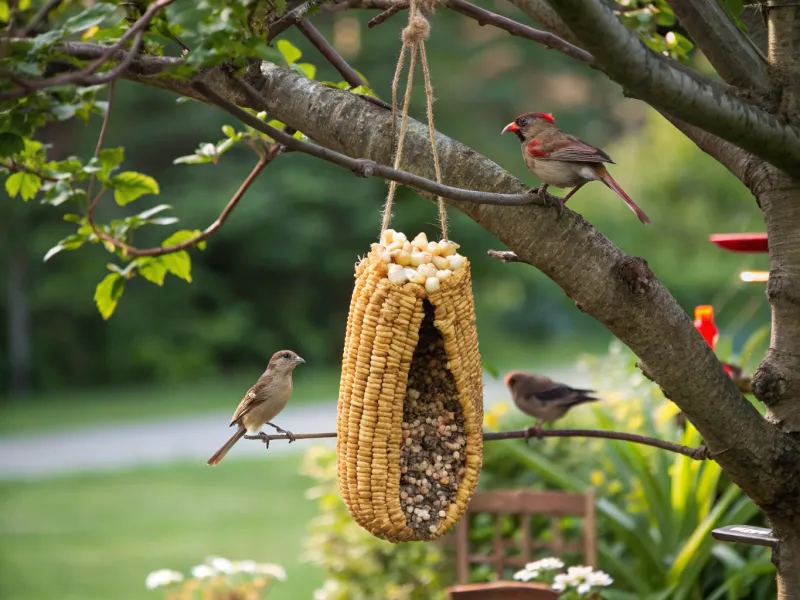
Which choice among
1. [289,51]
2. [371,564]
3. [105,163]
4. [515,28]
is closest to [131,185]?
[105,163]

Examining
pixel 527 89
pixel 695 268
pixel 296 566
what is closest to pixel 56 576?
pixel 296 566

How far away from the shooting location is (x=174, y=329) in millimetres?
13133

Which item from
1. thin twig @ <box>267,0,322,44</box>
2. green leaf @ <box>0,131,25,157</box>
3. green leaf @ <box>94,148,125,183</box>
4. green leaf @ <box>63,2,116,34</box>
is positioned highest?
thin twig @ <box>267,0,322,44</box>

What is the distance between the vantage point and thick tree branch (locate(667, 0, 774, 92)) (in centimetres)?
166

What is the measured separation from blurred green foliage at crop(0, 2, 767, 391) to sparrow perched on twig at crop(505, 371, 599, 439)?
8557 mm

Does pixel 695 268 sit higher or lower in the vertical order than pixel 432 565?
higher

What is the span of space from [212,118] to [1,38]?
12357 millimetres

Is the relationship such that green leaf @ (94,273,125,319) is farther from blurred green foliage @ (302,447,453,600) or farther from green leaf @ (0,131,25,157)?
blurred green foliage @ (302,447,453,600)

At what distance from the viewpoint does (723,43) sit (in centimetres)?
171

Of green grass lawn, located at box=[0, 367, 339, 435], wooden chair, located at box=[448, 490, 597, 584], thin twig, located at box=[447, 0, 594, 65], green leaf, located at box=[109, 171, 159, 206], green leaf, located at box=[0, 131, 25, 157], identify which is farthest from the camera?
green grass lawn, located at box=[0, 367, 339, 435]

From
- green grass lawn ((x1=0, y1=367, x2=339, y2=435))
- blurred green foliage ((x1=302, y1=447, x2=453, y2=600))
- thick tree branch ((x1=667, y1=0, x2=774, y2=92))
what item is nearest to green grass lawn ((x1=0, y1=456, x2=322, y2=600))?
blurred green foliage ((x1=302, y1=447, x2=453, y2=600))

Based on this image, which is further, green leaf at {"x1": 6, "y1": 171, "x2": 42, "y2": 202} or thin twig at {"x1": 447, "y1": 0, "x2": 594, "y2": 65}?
green leaf at {"x1": 6, "y1": 171, "x2": 42, "y2": 202}

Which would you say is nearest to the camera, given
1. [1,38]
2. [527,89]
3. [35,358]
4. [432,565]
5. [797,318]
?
[1,38]

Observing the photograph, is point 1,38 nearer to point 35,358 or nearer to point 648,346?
point 648,346
